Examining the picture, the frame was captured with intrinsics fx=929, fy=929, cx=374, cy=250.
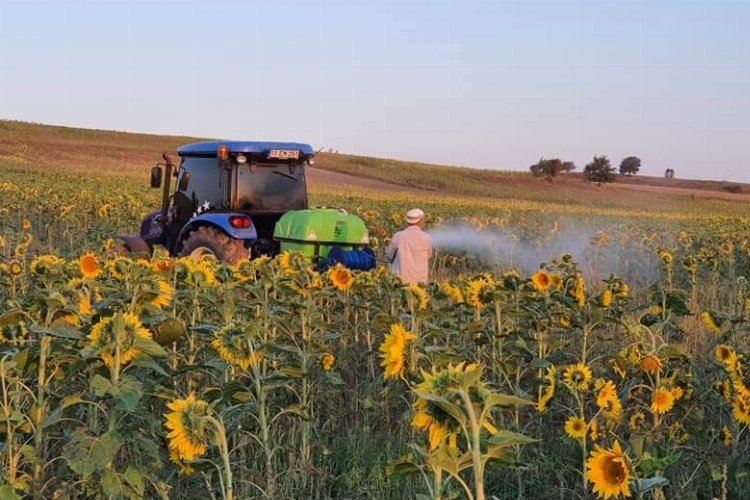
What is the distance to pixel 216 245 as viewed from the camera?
9.31m

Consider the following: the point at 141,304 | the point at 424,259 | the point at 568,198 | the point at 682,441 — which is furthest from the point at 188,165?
the point at 568,198

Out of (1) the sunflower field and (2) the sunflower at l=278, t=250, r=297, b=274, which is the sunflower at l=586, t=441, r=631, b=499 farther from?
(2) the sunflower at l=278, t=250, r=297, b=274

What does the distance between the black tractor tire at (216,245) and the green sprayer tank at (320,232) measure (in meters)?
0.45

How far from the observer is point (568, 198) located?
50469mm

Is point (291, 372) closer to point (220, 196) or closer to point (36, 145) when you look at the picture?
point (220, 196)

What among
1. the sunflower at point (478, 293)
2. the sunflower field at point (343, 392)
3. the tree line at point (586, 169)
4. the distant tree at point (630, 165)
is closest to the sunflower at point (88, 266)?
the sunflower field at point (343, 392)

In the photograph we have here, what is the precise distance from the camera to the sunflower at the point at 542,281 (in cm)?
515

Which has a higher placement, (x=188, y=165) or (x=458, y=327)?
(x=188, y=165)

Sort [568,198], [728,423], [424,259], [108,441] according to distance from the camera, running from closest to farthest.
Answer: [108,441] < [728,423] < [424,259] < [568,198]

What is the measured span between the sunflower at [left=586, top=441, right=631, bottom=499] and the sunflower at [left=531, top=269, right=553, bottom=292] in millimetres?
2310

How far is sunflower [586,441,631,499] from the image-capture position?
2.83 meters

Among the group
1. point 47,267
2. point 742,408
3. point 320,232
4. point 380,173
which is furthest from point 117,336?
point 380,173

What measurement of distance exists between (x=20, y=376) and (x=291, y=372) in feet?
3.58

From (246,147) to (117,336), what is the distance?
22.1 feet
